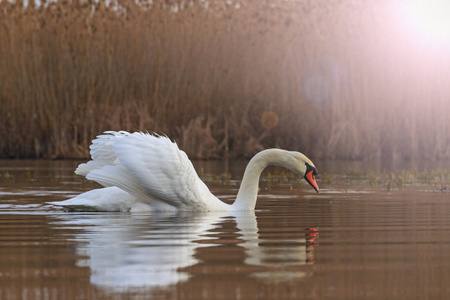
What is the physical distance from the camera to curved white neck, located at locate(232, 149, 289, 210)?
848cm

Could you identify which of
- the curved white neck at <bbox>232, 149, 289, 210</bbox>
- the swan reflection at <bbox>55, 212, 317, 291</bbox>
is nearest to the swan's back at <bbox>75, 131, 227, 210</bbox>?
the swan reflection at <bbox>55, 212, 317, 291</bbox>

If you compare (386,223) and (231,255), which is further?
(386,223)

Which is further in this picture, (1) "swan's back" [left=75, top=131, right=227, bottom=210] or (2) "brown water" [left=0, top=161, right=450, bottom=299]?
(1) "swan's back" [left=75, top=131, right=227, bottom=210]

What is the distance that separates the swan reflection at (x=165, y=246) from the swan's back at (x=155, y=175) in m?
0.19

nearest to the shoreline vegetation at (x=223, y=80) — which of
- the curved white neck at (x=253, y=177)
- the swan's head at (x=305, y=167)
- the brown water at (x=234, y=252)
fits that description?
the brown water at (x=234, y=252)

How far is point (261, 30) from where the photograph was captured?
18312 mm

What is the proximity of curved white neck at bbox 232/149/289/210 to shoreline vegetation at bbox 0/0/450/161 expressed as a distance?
8.58 meters

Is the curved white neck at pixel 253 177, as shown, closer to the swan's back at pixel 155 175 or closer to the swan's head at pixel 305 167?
the swan's head at pixel 305 167

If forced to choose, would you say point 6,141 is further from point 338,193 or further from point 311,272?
point 311,272

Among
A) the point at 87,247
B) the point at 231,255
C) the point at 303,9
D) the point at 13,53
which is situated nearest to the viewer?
the point at 231,255

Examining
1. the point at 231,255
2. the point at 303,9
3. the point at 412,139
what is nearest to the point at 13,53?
the point at 303,9

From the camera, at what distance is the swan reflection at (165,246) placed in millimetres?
4293

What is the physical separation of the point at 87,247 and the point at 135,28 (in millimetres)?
12895

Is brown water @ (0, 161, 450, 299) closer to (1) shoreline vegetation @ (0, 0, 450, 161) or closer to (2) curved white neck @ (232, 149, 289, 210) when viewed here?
(2) curved white neck @ (232, 149, 289, 210)
